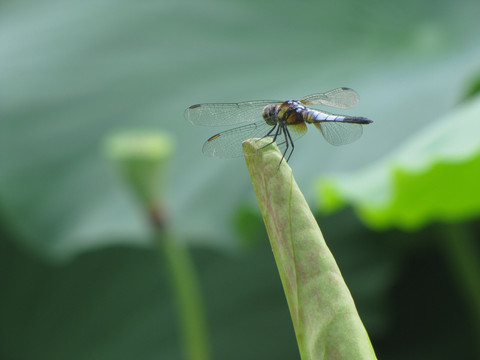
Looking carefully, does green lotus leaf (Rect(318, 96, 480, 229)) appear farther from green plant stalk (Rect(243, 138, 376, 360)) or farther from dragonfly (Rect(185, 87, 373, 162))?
green plant stalk (Rect(243, 138, 376, 360))

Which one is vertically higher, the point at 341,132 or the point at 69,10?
the point at 69,10

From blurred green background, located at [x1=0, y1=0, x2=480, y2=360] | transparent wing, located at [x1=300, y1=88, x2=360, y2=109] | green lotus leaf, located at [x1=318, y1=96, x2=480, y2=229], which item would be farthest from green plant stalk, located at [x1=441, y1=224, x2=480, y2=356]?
transparent wing, located at [x1=300, y1=88, x2=360, y2=109]

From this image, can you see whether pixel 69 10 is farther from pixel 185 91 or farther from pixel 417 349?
pixel 417 349

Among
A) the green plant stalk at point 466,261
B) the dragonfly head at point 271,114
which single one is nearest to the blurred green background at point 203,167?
the green plant stalk at point 466,261

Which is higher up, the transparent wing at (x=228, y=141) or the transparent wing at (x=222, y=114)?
the transparent wing at (x=222, y=114)

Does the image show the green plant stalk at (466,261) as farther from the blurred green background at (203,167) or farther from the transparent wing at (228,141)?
the transparent wing at (228,141)

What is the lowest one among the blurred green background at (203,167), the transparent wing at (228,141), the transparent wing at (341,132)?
the transparent wing at (341,132)

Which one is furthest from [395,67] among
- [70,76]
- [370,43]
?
[70,76]
